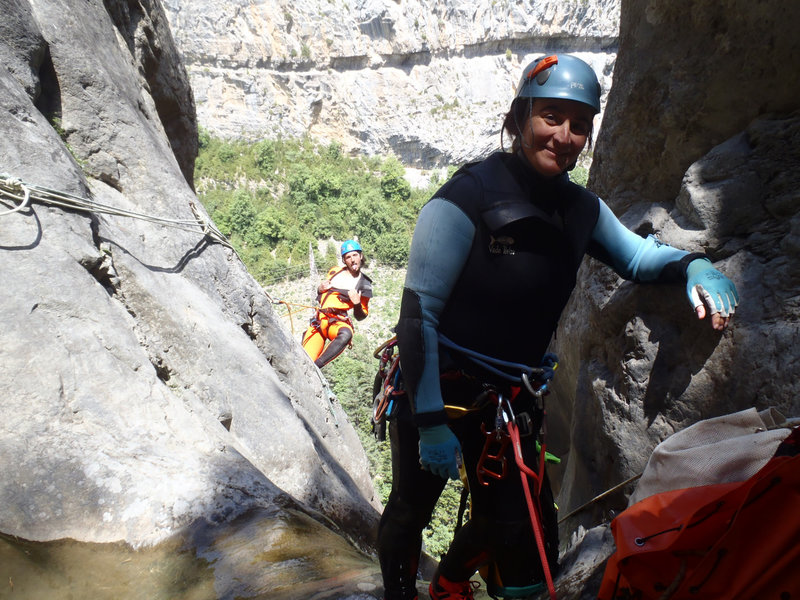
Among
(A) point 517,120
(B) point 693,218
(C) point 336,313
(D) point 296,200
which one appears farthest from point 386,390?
(D) point 296,200

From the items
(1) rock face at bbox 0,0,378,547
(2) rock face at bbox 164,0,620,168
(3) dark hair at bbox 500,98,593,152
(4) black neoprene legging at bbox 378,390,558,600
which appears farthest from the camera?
(2) rock face at bbox 164,0,620,168

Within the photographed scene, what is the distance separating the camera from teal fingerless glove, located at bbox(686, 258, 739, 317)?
1927mm

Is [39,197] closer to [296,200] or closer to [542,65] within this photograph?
[542,65]

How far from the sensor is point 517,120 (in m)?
1.93

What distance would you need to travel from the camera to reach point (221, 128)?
41.8m

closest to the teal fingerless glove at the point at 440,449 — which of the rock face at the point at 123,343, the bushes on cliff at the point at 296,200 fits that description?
the rock face at the point at 123,343

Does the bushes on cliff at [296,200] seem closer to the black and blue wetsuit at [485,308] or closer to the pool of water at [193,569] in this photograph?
the pool of water at [193,569]

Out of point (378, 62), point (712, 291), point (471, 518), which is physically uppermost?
point (378, 62)

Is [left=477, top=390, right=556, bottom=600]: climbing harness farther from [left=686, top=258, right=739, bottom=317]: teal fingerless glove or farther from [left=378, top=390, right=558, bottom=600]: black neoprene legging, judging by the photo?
[left=686, top=258, right=739, bottom=317]: teal fingerless glove

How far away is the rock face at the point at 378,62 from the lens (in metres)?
41.9

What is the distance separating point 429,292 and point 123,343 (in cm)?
207

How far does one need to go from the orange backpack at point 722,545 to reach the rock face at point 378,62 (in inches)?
1755

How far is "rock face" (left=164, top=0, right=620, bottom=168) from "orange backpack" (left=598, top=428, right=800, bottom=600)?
44.6m

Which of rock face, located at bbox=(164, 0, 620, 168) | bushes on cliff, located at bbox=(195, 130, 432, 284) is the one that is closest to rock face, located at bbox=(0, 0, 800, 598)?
bushes on cliff, located at bbox=(195, 130, 432, 284)
